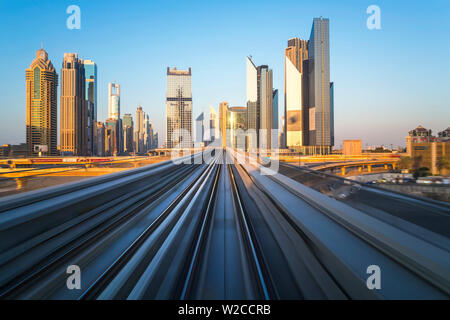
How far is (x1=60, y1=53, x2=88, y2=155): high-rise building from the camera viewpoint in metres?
95.1

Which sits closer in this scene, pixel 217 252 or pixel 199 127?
pixel 217 252

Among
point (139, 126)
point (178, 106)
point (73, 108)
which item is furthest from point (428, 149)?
point (139, 126)

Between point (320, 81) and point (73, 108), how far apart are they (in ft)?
393

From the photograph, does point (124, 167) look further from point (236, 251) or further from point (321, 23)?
point (321, 23)

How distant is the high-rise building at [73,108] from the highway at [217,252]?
106411 millimetres

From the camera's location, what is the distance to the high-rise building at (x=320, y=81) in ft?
278

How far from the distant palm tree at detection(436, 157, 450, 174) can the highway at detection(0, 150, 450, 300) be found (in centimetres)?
88

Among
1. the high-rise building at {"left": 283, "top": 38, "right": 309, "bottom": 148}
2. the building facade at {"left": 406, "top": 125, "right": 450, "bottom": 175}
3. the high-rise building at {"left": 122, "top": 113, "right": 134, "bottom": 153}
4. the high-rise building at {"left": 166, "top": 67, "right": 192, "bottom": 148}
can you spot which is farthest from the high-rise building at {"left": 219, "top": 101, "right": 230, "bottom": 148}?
the building facade at {"left": 406, "top": 125, "right": 450, "bottom": 175}

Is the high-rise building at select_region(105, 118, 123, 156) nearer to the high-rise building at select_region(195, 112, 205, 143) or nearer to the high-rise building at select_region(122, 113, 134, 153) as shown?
the high-rise building at select_region(122, 113, 134, 153)

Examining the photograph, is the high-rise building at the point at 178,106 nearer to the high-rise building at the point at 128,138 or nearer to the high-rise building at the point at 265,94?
the high-rise building at the point at 265,94

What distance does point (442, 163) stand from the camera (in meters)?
3.20

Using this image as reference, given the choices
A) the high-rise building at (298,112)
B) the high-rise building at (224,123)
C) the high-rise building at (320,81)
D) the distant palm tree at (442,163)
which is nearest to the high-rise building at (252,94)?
the high-rise building at (298,112)

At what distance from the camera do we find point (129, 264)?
7.84ft

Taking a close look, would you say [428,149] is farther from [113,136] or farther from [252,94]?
[113,136]
